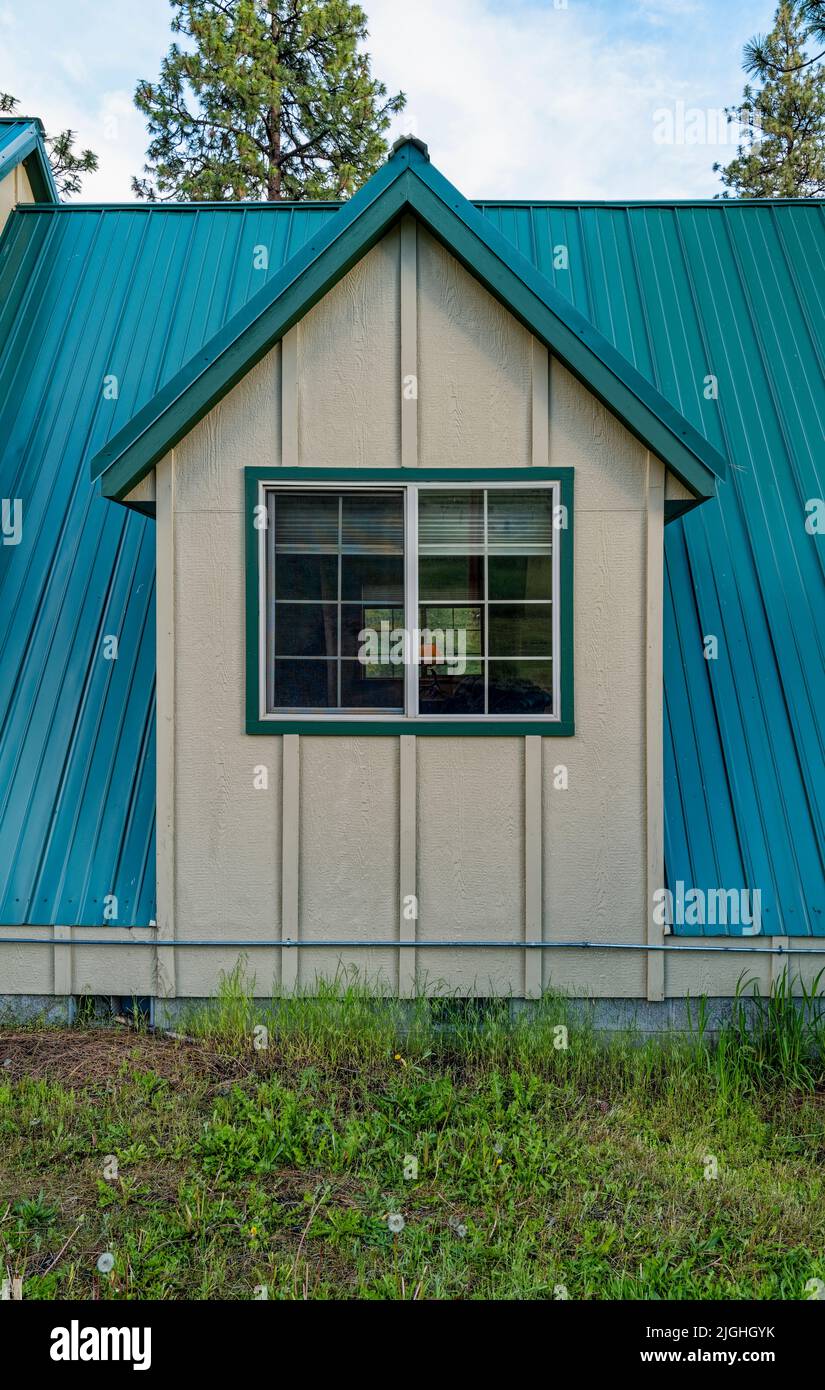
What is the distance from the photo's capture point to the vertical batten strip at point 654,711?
484 centimetres

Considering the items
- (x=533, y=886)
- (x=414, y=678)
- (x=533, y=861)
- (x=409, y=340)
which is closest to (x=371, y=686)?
(x=414, y=678)

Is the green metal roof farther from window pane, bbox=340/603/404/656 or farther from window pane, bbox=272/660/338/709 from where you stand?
window pane, bbox=340/603/404/656

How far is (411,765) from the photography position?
4.87 m

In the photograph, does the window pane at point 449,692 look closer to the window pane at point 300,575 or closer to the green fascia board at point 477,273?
the window pane at point 300,575

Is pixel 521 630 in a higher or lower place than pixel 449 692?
higher

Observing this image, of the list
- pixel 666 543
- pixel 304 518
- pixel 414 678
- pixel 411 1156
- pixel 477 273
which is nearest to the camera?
pixel 411 1156

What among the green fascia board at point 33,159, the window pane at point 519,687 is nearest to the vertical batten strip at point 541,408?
the window pane at point 519,687

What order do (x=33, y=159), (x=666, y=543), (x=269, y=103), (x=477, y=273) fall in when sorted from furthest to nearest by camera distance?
(x=269, y=103)
(x=33, y=159)
(x=666, y=543)
(x=477, y=273)

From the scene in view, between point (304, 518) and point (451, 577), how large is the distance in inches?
35.6

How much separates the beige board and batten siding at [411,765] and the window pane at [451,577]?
1.81ft

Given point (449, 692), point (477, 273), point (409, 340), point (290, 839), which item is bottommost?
point (290, 839)

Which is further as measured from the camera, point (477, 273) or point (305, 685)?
point (305, 685)

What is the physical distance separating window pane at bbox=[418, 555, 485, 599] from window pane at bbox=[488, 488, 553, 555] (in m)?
0.16

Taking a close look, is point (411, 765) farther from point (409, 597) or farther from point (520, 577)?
point (520, 577)
